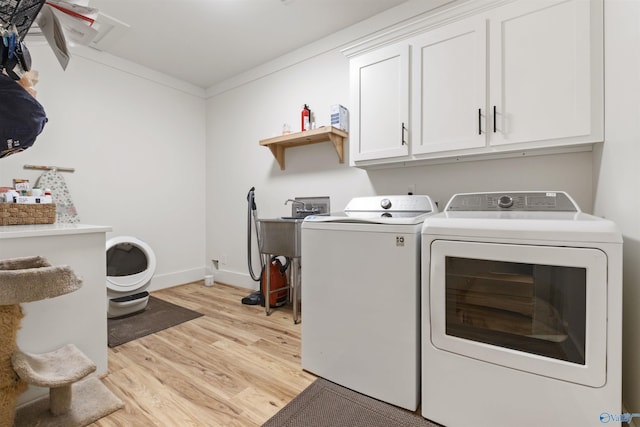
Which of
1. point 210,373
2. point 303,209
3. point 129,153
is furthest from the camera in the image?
point 129,153

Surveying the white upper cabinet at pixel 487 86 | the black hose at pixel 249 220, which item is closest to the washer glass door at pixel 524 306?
the white upper cabinet at pixel 487 86

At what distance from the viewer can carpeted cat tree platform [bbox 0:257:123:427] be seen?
110cm

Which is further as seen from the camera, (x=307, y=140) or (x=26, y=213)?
(x=307, y=140)

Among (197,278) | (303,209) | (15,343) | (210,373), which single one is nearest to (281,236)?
(303,209)

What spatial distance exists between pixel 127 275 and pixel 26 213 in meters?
1.13

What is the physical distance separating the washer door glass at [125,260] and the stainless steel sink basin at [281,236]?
130 centimetres

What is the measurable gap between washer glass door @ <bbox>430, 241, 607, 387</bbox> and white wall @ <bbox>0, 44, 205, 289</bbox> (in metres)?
3.19

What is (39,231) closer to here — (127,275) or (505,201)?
(127,275)

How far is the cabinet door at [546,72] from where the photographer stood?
144cm

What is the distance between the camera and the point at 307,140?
2719 mm

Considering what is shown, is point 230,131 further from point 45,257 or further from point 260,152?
point 45,257

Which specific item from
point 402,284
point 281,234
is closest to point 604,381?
point 402,284

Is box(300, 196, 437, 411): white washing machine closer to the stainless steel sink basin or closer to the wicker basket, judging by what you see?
the stainless steel sink basin

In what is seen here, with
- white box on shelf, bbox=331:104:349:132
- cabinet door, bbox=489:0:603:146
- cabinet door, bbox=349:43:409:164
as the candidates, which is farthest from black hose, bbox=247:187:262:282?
cabinet door, bbox=489:0:603:146
